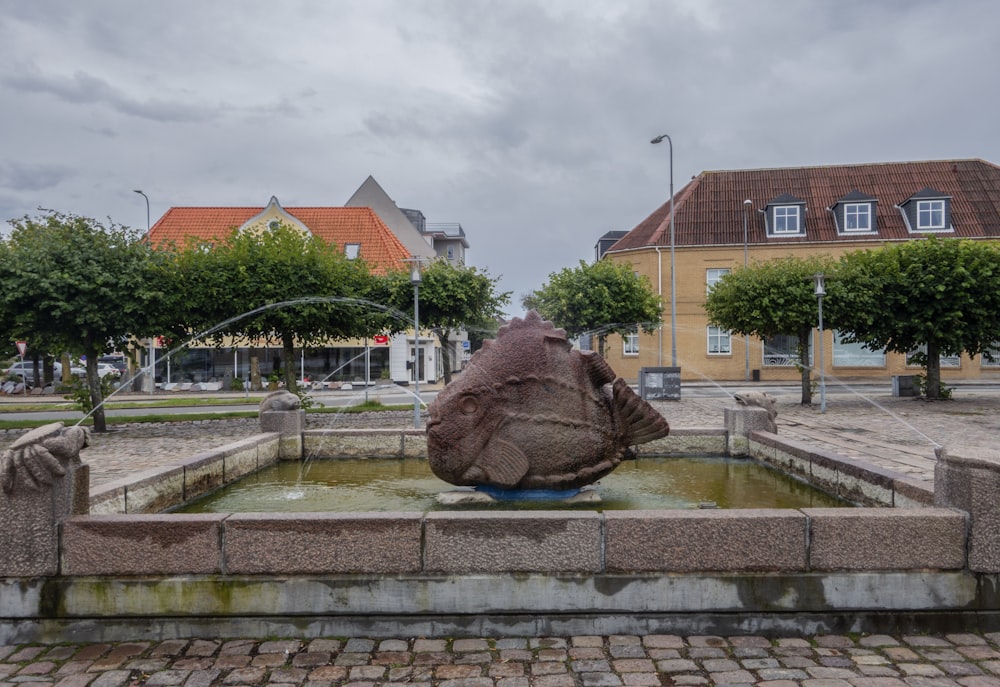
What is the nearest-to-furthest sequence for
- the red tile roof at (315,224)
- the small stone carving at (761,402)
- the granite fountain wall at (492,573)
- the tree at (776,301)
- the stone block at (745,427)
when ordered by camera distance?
1. the granite fountain wall at (492,573)
2. the stone block at (745,427)
3. the small stone carving at (761,402)
4. the tree at (776,301)
5. the red tile roof at (315,224)

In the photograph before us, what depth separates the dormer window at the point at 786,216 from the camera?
4028cm

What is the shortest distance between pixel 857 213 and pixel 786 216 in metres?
3.90

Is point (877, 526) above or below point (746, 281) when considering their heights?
below

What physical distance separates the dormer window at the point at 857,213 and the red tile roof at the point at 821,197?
53 centimetres

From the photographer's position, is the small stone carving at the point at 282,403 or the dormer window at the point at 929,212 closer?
the small stone carving at the point at 282,403

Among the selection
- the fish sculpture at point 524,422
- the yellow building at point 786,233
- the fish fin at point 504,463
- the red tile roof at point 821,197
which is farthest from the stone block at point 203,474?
the red tile roof at point 821,197

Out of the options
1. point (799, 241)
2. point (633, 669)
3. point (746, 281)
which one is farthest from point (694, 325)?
point (633, 669)

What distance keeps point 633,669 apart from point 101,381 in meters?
18.3

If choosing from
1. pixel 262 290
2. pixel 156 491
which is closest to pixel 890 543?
pixel 156 491

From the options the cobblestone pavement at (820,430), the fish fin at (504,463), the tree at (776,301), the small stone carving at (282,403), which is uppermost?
the tree at (776,301)

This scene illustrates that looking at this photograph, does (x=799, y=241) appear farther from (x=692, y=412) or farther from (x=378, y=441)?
(x=378, y=441)

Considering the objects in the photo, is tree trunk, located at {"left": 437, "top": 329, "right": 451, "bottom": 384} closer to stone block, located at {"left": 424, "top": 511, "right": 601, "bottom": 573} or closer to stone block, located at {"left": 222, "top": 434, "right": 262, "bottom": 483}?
stone block, located at {"left": 222, "top": 434, "right": 262, "bottom": 483}

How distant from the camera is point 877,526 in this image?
4.84m

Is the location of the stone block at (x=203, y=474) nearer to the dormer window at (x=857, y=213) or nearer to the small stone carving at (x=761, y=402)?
the small stone carving at (x=761, y=402)
